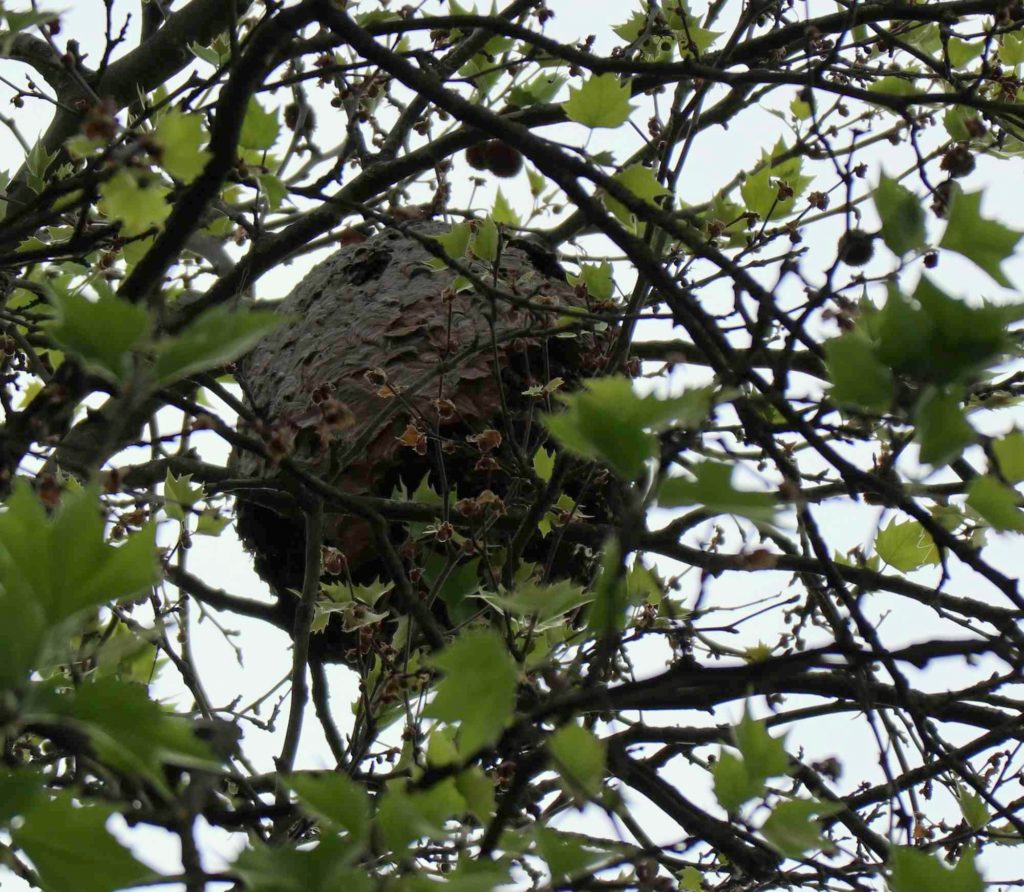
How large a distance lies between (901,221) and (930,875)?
0.43m

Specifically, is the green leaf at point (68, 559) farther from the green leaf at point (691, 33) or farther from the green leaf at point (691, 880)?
Result: the green leaf at point (691, 33)

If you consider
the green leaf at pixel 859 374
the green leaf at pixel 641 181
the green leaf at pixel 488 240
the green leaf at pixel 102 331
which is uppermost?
the green leaf at pixel 488 240

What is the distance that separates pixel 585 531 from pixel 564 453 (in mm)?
293

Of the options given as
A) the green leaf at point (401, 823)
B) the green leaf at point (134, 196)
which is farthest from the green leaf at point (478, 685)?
the green leaf at point (134, 196)

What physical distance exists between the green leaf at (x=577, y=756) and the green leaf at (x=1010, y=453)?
1.22 ft

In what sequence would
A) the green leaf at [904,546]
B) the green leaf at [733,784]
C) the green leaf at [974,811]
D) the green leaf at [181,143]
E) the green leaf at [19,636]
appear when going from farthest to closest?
the green leaf at [904,546] → the green leaf at [974,811] → the green leaf at [181,143] → the green leaf at [733,784] → the green leaf at [19,636]

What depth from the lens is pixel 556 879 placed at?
2.33 feet

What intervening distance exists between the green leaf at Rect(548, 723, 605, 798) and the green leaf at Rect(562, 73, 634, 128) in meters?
0.84

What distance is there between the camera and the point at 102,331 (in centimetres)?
65

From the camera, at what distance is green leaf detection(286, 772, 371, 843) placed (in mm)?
642

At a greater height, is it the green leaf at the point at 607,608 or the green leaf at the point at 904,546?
the green leaf at the point at 904,546

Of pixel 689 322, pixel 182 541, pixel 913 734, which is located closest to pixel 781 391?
pixel 689 322

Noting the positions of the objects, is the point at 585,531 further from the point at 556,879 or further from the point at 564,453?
the point at 556,879

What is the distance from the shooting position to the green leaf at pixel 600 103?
1316 millimetres
